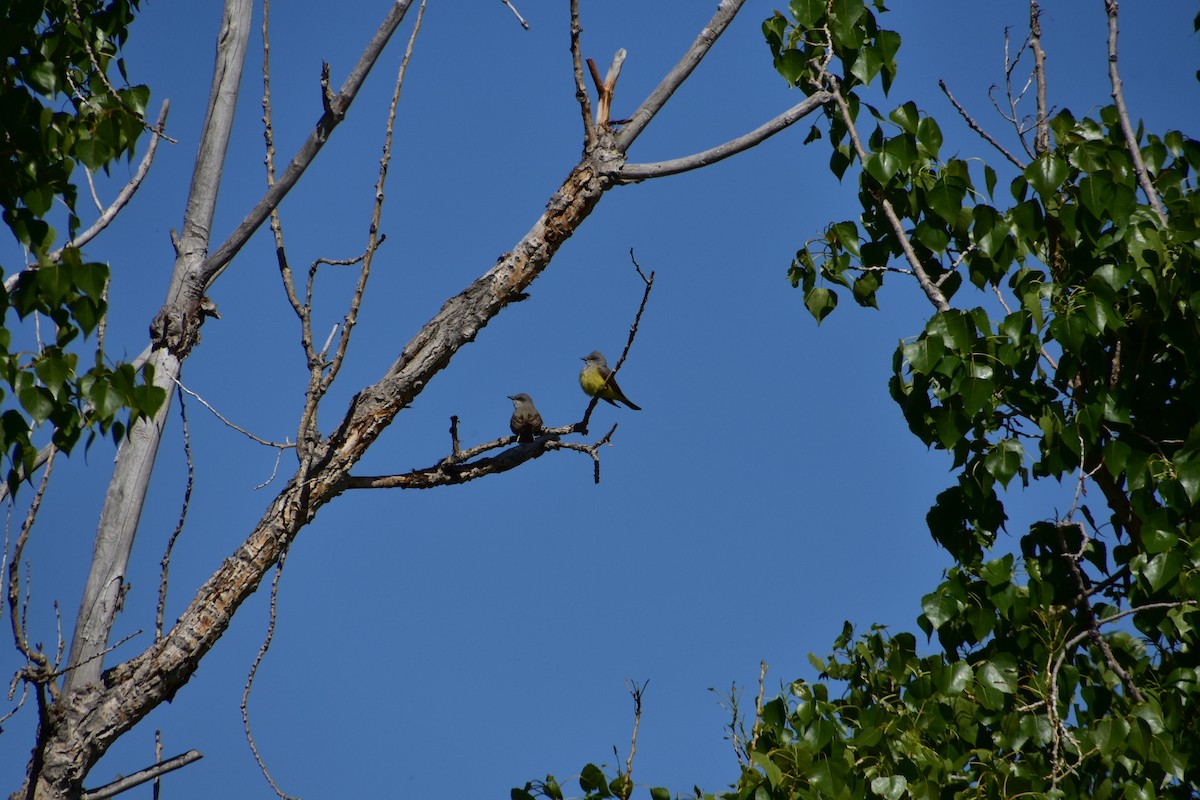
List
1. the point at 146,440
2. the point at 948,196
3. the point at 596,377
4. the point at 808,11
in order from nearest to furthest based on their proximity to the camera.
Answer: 1. the point at 948,196
2. the point at 808,11
3. the point at 146,440
4. the point at 596,377

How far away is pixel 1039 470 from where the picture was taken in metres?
3.61

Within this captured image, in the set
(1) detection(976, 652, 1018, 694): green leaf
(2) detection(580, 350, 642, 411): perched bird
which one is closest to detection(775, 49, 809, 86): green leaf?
(1) detection(976, 652, 1018, 694): green leaf

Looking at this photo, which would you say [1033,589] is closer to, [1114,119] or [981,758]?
[981,758]

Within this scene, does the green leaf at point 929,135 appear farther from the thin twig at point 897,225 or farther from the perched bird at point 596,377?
the perched bird at point 596,377

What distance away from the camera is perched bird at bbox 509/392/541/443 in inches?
207

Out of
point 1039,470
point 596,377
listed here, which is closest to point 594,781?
point 1039,470

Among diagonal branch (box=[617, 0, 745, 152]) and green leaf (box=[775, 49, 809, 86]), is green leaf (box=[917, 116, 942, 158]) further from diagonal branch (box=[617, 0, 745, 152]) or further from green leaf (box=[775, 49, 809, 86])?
diagonal branch (box=[617, 0, 745, 152])

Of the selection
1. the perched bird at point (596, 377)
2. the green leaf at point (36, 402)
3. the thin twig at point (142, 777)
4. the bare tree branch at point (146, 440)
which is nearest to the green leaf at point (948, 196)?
the green leaf at point (36, 402)

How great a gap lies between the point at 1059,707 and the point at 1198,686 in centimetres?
40

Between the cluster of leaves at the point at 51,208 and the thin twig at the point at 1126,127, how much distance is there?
3.23 m

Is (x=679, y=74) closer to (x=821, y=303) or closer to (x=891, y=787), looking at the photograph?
(x=821, y=303)

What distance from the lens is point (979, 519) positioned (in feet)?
11.9

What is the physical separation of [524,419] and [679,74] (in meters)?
2.18

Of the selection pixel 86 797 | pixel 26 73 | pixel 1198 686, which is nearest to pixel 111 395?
pixel 26 73
